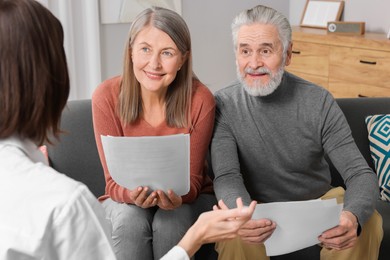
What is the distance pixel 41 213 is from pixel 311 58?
359 cm

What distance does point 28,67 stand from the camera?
1166 millimetres

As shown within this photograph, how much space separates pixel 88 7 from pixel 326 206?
2.79m

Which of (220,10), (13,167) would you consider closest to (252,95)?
(13,167)

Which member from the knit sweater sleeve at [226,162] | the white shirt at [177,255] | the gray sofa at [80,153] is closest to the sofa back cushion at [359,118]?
the gray sofa at [80,153]

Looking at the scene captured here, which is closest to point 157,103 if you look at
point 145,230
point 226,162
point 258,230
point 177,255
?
point 226,162

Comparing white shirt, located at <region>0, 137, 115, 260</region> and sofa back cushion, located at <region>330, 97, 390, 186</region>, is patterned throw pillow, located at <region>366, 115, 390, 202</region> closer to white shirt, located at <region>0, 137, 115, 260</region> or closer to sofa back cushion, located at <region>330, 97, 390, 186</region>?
sofa back cushion, located at <region>330, 97, 390, 186</region>

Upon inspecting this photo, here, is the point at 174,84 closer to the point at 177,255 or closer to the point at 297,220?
the point at 297,220

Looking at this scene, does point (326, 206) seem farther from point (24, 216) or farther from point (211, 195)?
point (24, 216)

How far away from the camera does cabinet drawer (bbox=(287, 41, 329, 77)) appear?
4.44 m

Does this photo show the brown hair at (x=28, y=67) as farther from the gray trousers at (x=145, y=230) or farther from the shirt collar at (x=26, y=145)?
the gray trousers at (x=145, y=230)

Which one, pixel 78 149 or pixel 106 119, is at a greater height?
pixel 106 119

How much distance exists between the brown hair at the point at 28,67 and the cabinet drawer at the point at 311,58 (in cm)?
339

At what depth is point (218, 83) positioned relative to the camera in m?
5.14

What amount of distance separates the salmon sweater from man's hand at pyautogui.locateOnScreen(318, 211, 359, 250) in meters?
0.46
